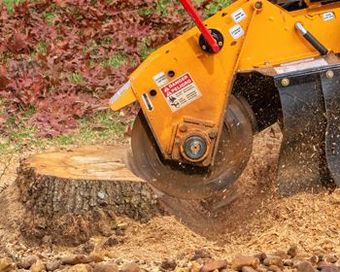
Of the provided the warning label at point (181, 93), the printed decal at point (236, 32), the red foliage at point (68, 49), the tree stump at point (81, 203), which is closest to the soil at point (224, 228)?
the tree stump at point (81, 203)

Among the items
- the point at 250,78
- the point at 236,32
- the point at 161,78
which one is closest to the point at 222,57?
the point at 236,32

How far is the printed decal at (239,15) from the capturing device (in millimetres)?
6449

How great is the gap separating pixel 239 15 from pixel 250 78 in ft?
1.39

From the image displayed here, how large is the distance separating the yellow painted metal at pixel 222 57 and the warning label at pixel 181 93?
1.0 inches

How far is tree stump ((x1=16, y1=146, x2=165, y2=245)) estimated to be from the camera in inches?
265

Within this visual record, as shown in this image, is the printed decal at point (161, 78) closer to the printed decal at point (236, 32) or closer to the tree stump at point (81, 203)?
the printed decal at point (236, 32)

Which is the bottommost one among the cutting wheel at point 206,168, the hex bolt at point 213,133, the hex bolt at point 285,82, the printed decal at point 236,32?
the cutting wheel at point 206,168

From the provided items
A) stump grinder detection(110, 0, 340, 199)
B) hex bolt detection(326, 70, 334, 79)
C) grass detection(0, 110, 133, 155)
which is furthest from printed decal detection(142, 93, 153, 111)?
grass detection(0, 110, 133, 155)

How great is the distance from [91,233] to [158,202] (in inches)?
19.1

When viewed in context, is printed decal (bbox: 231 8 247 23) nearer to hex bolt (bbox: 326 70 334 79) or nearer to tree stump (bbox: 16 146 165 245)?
hex bolt (bbox: 326 70 334 79)

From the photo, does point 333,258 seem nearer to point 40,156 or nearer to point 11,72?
point 40,156

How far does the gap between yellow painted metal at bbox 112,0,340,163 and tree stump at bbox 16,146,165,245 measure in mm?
451

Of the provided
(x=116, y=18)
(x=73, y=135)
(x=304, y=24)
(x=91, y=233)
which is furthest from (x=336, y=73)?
(x=116, y=18)

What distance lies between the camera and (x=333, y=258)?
5672 millimetres
